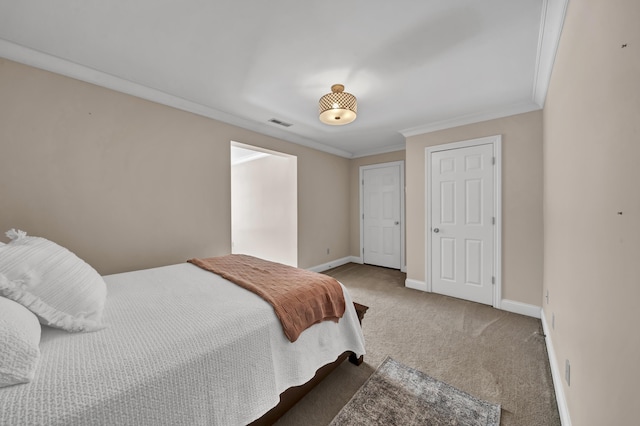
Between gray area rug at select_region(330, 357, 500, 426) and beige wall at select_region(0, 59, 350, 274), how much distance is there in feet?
7.52

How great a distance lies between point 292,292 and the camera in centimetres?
154

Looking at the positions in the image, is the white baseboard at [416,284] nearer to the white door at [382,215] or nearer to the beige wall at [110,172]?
the white door at [382,215]

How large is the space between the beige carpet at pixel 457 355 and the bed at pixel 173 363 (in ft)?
0.65

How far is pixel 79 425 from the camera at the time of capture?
0.70 metres

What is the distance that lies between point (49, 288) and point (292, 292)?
1.14m

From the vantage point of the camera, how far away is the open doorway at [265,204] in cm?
416

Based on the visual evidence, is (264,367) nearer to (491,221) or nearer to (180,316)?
(180,316)

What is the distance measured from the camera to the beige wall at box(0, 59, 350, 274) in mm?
1869

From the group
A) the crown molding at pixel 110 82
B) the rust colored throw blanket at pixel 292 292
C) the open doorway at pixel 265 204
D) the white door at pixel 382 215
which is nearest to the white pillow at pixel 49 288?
the rust colored throw blanket at pixel 292 292

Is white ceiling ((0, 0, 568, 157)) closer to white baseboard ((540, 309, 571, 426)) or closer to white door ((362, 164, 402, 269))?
white door ((362, 164, 402, 269))

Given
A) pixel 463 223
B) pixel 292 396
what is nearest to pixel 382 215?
pixel 463 223

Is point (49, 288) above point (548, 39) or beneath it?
beneath

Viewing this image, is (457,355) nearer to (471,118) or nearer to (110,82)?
(471,118)

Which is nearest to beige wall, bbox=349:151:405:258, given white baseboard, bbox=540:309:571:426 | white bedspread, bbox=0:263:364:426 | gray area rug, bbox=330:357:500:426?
white baseboard, bbox=540:309:571:426
